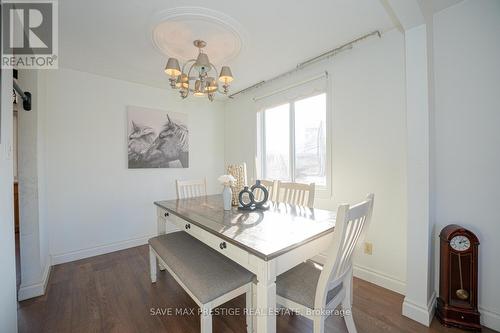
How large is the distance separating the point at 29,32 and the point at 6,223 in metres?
1.69

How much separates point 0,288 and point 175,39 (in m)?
2.05

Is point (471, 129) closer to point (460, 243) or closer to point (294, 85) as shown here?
point (460, 243)

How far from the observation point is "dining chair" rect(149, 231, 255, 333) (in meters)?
1.16

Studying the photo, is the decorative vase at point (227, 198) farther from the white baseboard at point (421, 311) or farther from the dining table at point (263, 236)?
the white baseboard at point (421, 311)

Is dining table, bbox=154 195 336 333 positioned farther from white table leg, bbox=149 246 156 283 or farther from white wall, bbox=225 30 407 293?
white wall, bbox=225 30 407 293

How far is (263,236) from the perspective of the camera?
46.8 inches

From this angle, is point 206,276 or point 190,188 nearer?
point 206,276

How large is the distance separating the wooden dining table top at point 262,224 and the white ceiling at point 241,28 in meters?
1.59

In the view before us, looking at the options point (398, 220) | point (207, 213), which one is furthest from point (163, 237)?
point (398, 220)

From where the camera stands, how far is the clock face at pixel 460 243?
1.43 m

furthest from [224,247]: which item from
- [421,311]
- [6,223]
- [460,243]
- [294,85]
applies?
[294,85]

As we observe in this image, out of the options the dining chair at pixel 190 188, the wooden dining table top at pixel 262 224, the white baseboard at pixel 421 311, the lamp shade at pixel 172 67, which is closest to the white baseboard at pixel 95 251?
the dining chair at pixel 190 188

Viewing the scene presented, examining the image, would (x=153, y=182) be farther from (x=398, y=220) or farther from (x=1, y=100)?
(x=398, y=220)

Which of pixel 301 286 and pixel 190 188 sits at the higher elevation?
pixel 190 188
